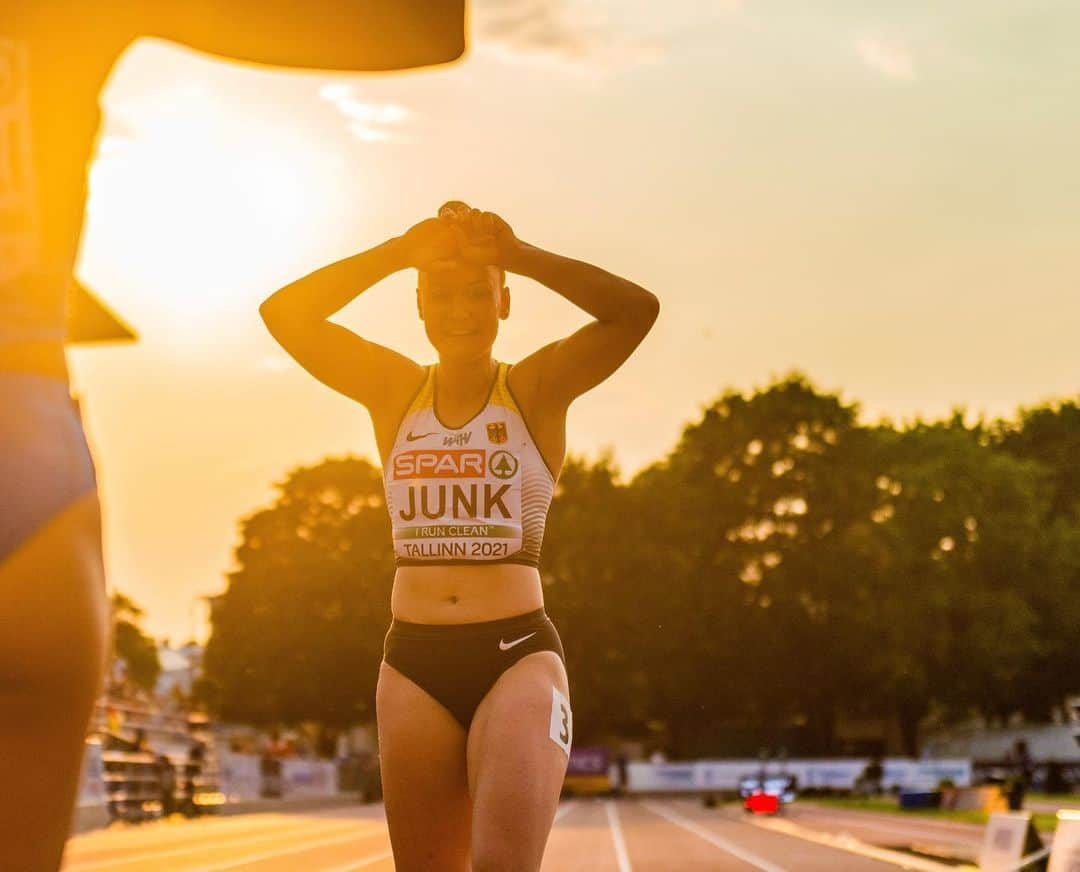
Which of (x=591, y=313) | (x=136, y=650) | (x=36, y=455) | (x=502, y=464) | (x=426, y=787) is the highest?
(x=136, y=650)

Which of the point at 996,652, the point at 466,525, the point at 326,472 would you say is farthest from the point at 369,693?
the point at 466,525

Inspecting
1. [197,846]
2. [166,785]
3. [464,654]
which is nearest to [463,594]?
[464,654]

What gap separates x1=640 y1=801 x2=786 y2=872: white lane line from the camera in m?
20.1

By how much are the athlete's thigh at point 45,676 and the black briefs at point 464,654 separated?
2.88 meters

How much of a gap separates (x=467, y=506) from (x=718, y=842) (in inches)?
879

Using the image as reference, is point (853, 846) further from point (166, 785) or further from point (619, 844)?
point (166, 785)

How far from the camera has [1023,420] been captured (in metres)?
85.0

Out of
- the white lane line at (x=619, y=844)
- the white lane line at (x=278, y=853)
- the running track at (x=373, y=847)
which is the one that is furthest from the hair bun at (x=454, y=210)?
the white lane line at (x=619, y=844)

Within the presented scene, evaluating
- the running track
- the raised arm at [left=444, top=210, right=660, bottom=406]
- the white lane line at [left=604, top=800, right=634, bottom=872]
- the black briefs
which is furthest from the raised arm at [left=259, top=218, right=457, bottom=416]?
the white lane line at [left=604, top=800, right=634, bottom=872]

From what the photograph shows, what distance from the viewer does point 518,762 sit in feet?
14.4

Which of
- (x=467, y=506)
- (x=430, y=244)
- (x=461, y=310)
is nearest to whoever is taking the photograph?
(x=430, y=244)

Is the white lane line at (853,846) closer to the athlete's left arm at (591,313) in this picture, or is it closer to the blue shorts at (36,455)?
the athlete's left arm at (591,313)

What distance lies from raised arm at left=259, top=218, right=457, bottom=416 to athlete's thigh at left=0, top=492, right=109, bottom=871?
9.89 feet

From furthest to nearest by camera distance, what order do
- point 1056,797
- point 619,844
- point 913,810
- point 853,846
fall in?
point 1056,797 → point 913,810 → point 853,846 → point 619,844
